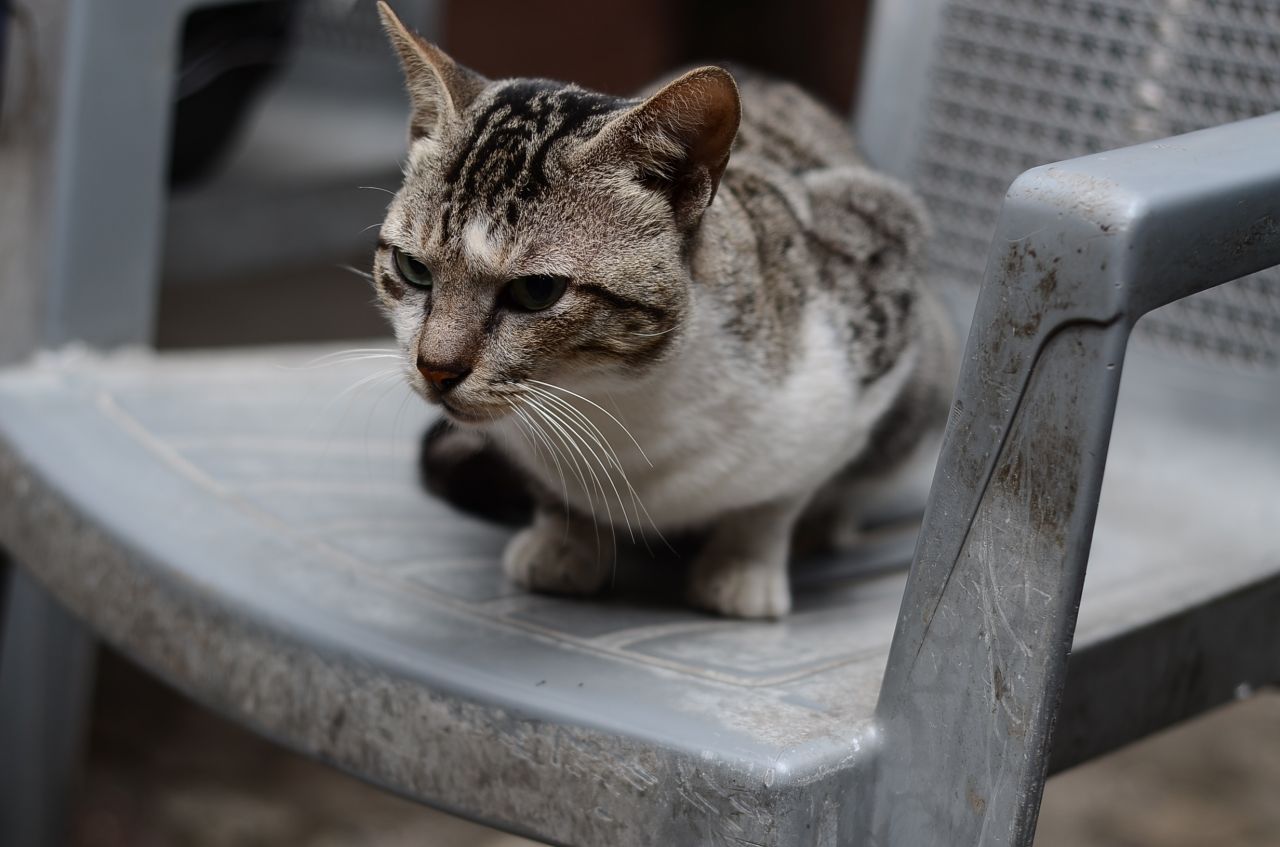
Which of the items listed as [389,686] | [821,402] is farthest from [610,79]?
[389,686]

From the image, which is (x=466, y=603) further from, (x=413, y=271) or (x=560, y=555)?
(x=413, y=271)

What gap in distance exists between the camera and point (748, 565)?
1.16 metres

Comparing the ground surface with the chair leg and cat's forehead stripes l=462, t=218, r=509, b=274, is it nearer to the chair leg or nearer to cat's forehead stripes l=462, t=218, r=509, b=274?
the chair leg

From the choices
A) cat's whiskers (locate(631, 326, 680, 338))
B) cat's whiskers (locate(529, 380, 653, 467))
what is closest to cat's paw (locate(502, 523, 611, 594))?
cat's whiskers (locate(529, 380, 653, 467))

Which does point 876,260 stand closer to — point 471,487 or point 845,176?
point 845,176

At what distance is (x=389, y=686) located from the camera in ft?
3.11

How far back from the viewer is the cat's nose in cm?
Answer: 90

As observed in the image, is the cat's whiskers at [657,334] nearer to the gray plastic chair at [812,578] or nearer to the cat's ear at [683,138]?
the cat's ear at [683,138]

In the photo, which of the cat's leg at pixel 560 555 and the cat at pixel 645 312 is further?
the cat's leg at pixel 560 555

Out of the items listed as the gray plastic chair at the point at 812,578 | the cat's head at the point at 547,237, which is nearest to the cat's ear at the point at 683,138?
the cat's head at the point at 547,237

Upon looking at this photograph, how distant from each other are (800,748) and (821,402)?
0.34 metres

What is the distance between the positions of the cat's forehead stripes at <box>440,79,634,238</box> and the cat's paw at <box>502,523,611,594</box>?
32 centimetres

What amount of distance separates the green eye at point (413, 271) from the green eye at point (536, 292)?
3.0 inches

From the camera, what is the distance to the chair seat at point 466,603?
0.88 m
